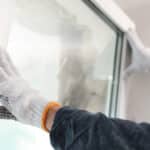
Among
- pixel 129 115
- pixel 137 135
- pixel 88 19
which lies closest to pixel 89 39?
pixel 88 19

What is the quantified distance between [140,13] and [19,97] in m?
0.95

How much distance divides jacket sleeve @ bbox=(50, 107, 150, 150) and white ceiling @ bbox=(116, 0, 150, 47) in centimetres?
87

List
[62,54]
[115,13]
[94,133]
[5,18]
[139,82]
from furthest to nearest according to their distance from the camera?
1. [139,82]
2. [115,13]
3. [62,54]
4. [5,18]
5. [94,133]

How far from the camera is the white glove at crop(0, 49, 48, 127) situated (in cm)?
50

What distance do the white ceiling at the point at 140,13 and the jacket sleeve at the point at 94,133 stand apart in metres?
0.87

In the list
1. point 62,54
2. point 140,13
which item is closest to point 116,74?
point 140,13

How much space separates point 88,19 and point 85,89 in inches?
11.3

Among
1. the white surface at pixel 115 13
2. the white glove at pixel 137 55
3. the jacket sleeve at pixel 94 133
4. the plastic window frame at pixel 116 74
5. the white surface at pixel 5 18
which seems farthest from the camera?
the plastic window frame at pixel 116 74

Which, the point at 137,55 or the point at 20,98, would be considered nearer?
the point at 20,98

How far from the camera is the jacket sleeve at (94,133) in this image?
433 mm

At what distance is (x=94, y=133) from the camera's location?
445 mm

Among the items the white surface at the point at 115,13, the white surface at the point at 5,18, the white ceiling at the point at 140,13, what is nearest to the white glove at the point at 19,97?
the white surface at the point at 5,18

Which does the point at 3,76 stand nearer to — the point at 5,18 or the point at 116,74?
the point at 5,18

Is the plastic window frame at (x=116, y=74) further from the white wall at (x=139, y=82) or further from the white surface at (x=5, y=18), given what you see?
the white surface at (x=5, y=18)
